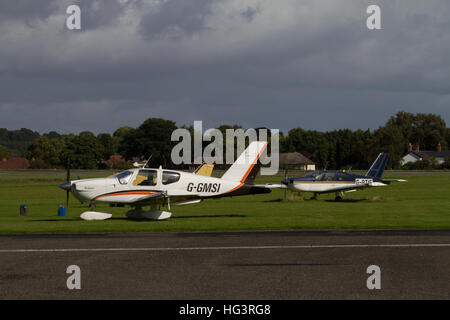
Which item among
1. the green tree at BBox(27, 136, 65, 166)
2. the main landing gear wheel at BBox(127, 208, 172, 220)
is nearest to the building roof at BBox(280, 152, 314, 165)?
the green tree at BBox(27, 136, 65, 166)

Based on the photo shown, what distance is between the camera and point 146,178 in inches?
931

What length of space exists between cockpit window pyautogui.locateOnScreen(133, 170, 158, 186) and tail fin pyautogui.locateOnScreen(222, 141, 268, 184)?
348 cm

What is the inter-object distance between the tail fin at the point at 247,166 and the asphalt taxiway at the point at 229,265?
7.21 m

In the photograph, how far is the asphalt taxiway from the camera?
9.66 metres

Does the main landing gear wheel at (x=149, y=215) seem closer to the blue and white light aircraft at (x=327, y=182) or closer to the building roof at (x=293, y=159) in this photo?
the blue and white light aircraft at (x=327, y=182)

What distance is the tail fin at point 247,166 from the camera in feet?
83.8

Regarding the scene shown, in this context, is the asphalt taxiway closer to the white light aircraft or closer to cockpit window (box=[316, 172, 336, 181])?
the white light aircraft

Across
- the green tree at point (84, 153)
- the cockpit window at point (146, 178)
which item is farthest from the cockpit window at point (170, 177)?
the green tree at point (84, 153)

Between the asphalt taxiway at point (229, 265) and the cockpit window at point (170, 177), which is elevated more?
the cockpit window at point (170, 177)

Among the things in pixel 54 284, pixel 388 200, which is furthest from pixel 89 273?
pixel 388 200

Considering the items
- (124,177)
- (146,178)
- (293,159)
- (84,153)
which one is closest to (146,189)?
(146,178)

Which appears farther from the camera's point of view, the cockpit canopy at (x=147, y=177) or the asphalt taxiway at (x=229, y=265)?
the cockpit canopy at (x=147, y=177)

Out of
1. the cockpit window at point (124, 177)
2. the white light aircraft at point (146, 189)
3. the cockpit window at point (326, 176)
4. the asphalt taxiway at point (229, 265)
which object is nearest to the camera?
the asphalt taxiway at point (229, 265)
